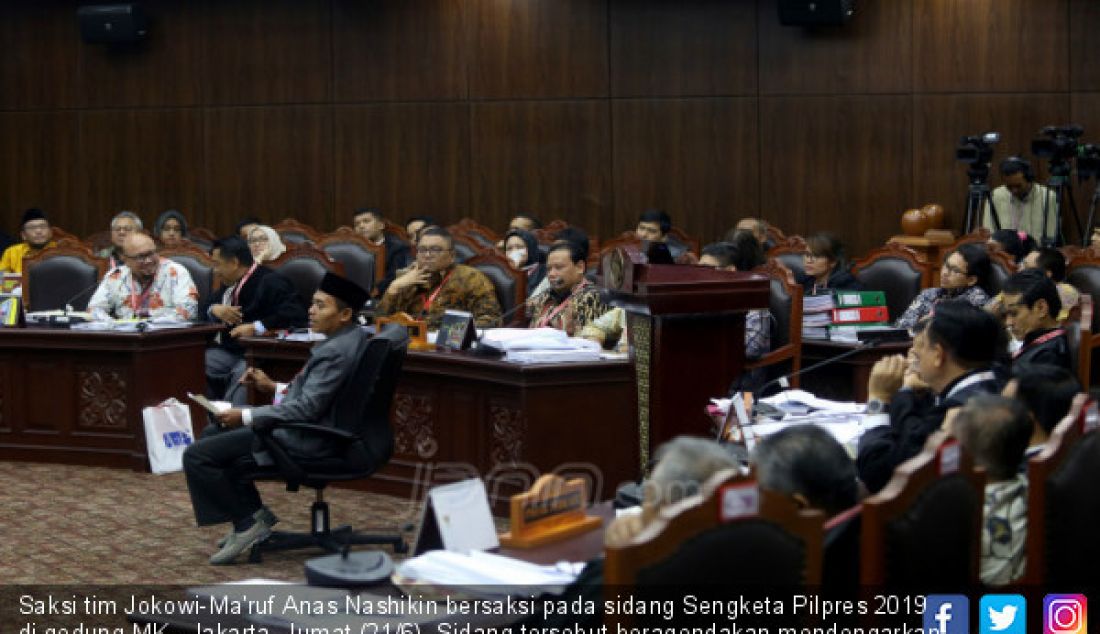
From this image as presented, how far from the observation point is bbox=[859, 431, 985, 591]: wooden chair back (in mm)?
2596

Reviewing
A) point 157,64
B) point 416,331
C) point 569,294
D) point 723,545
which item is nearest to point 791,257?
point 569,294

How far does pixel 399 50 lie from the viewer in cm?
1259

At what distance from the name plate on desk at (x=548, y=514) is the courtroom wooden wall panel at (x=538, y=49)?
9204mm

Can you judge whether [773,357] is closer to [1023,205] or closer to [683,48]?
[1023,205]

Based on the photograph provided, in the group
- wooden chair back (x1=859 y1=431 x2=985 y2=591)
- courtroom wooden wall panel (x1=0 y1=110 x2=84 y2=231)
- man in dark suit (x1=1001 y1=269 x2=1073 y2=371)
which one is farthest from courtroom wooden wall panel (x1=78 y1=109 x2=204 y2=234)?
Result: wooden chair back (x1=859 y1=431 x2=985 y2=591)

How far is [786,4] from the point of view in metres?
11.5

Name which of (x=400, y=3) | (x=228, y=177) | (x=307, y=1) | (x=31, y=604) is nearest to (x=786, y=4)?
(x=400, y=3)

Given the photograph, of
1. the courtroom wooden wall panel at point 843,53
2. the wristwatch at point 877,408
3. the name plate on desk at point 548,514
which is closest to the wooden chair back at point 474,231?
the courtroom wooden wall panel at point 843,53

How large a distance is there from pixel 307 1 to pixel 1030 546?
34.8 ft

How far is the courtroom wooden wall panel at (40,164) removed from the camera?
44.4ft

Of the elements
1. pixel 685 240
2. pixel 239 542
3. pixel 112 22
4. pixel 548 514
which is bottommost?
pixel 239 542

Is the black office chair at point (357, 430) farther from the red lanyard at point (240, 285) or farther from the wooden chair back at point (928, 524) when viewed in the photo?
the wooden chair back at point (928, 524)

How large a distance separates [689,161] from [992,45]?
7.67 ft

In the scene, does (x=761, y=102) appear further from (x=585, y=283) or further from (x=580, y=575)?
(x=580, y=575)
